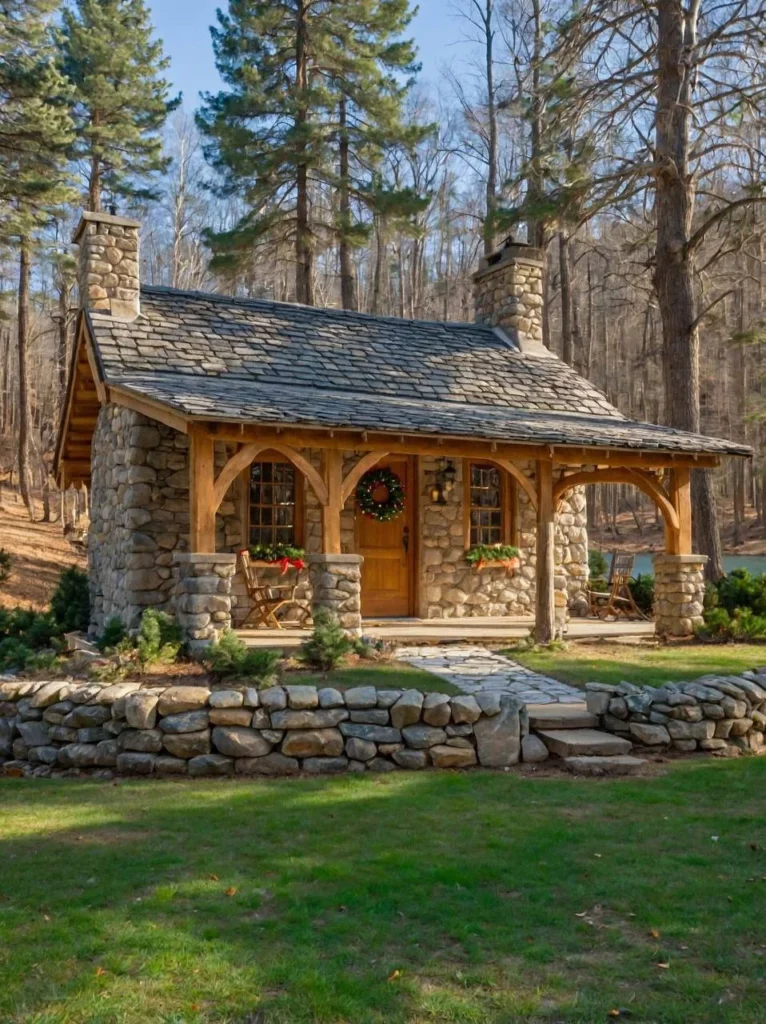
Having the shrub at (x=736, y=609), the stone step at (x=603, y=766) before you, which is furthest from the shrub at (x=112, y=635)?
the shrub at (x=736, y=609)

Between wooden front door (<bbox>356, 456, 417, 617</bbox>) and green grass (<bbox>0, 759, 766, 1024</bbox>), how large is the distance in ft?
18.8

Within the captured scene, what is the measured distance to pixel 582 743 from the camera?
244 inches

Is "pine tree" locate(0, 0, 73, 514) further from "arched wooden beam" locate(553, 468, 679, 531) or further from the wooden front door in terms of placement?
"arched wooden beam" locate(553, 468, 679, 531)

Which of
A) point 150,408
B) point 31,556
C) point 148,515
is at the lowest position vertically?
point 31,556

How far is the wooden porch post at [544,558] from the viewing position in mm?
9812

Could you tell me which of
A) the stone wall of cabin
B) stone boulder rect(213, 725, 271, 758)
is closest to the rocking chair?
the stone wall of cabin

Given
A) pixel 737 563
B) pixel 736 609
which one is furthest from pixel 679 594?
pixel 737 563

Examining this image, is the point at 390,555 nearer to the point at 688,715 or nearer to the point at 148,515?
the point at 148,515

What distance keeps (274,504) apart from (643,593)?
19.0 feet

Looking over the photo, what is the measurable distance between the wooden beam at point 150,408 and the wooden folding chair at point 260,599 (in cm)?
203

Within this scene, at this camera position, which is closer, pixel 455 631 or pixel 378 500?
pixel 455 631

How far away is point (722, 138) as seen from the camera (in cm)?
1238

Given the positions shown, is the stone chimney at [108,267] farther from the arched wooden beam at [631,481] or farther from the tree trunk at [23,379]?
the tree trunk at [23,379]

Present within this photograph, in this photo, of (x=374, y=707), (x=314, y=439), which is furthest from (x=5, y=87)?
(x=374, y=707)
